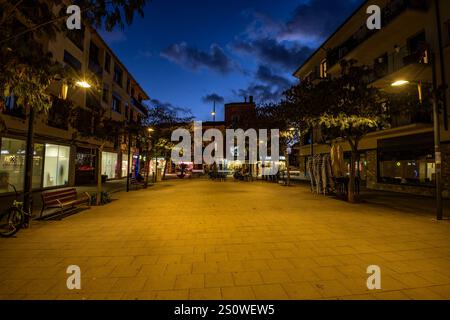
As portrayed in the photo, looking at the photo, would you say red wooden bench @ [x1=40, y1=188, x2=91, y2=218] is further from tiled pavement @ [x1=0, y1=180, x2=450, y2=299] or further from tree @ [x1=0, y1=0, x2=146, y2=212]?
tree @ [x1=0, y1=0, x2=146, y2=212]

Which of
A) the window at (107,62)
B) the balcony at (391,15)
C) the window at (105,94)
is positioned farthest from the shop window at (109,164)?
the balcony at (391,15)

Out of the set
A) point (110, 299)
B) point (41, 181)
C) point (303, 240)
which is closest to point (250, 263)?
point (303, 240)

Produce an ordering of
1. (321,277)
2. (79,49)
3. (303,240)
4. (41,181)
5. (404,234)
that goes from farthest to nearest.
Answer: (79,49) < (41,181) < (404,234) < (303,240) < (321,277)

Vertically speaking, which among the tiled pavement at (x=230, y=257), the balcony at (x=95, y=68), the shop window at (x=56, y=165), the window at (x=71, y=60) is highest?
the balcony at (x=95, y=68)

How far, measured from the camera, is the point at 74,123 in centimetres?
1219

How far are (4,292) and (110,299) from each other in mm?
1558

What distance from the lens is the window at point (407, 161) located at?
14031 millimetres

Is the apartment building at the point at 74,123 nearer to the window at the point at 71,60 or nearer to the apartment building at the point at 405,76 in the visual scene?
the window at the point at 71,60

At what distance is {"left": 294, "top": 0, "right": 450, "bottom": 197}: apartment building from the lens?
1344 cm

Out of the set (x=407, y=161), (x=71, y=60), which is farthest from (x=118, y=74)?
(x=407, y=161)

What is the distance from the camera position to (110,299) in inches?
132

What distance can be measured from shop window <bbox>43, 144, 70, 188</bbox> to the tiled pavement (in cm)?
996

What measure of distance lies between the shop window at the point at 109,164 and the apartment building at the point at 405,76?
20.2 metres
